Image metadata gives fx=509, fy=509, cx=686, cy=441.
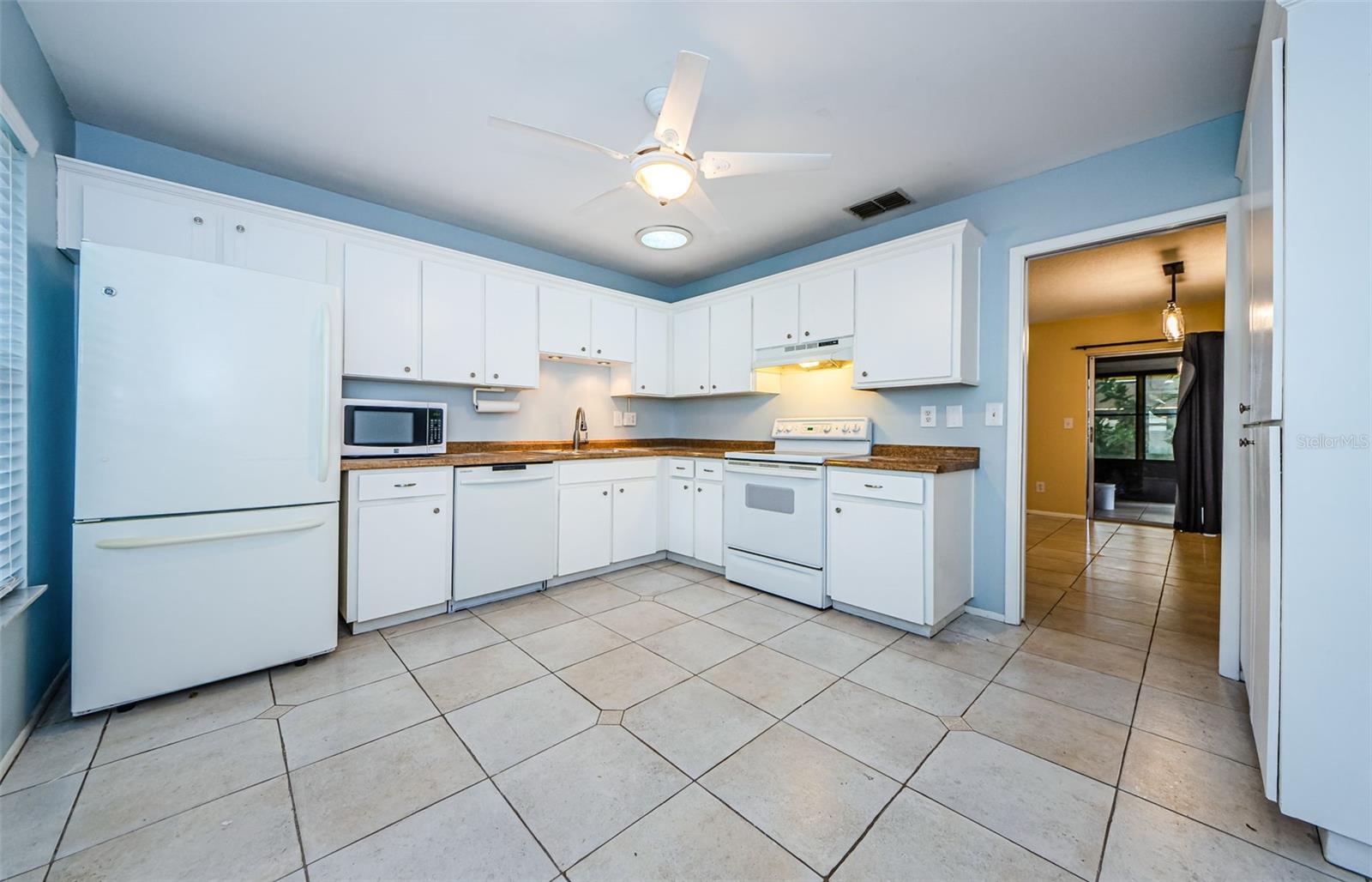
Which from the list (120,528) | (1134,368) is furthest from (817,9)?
(1134,368)

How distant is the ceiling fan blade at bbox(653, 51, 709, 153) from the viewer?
5.16 ft

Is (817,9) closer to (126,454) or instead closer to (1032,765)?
(1032,765)

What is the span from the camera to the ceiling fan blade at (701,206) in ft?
7.22

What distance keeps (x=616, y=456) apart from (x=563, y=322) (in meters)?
1.05

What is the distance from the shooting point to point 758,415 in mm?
4230

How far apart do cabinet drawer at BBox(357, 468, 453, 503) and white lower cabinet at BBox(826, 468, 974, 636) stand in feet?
7.25

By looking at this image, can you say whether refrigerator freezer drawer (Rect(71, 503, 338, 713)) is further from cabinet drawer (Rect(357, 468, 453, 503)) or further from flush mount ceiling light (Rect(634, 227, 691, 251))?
flush mount ceiling light (Rect(634, 227, 691, 251))

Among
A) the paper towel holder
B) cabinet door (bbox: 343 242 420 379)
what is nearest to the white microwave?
cabinet door (bbox: 343 242 420 379)

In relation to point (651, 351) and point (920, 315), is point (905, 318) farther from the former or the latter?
point (651, 351)

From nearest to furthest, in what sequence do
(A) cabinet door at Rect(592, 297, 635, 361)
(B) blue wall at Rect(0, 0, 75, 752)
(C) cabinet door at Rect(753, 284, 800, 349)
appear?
1. (B) blue wall at Rect(0, 0, 75, 752)
2. (C) cabinet door at Rect(753, 284, 800, 349)
3. (A) cabinet door at Rect(592, 297, 635, 361)

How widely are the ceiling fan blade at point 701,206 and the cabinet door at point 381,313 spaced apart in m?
1.78

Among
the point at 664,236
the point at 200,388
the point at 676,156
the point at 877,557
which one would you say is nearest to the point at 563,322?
the point at 664,236

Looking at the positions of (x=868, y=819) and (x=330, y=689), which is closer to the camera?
(x=868, y=819)

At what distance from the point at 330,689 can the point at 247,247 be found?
2.17 m
